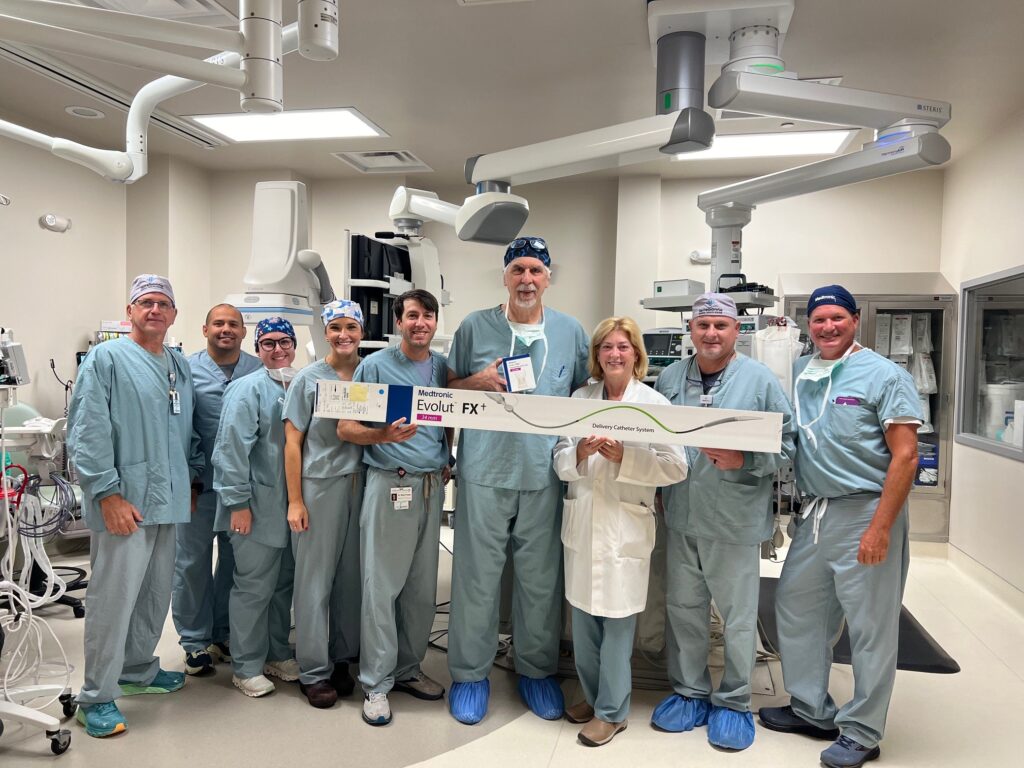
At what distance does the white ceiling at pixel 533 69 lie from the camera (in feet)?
10.6

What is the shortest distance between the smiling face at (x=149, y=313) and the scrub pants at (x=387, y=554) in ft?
3.07

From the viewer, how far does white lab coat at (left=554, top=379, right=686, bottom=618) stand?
2443 mm

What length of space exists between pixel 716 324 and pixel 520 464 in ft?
2.83

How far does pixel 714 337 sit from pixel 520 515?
95 centimetres

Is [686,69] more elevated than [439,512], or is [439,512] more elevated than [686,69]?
[686,69]

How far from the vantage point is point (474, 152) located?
554 centimetres

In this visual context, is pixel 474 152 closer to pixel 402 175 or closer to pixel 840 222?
pixel 402 175

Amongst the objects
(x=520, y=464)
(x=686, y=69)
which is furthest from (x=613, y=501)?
(x=686, y=69)

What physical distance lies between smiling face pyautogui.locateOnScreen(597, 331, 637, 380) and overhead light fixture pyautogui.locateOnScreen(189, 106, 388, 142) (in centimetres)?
286

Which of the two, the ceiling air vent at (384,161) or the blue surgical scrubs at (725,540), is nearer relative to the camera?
the blue surgical scrubs at (725,540)

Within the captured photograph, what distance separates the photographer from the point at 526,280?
8.87 ft

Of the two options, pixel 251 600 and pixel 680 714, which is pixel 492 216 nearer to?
pixel 251 600

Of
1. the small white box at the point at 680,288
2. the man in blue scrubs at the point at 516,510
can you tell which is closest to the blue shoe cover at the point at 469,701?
the man in blue scrubs at the point at 516,510

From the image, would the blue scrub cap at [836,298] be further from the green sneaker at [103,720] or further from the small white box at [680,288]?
the green sneaker at [103,720]
